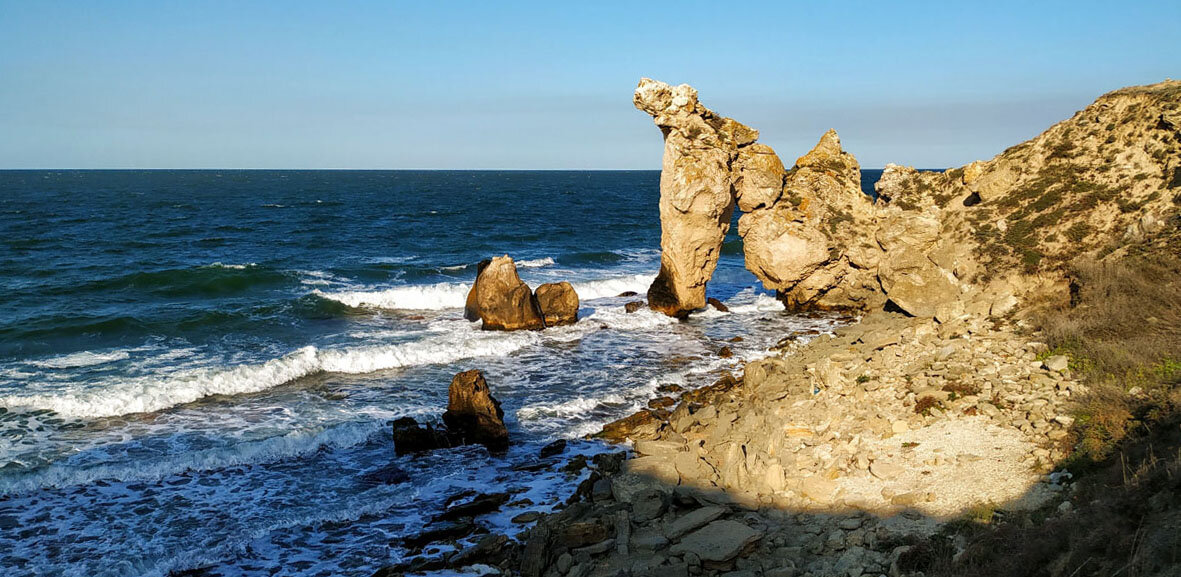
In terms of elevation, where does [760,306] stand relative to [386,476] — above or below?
above

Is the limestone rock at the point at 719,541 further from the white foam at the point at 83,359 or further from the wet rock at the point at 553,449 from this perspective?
the white foam at the point at 83,359

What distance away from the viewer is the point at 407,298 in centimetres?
3262

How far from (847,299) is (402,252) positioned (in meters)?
29.6

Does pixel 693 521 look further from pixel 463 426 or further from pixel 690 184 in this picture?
pixel 690 184

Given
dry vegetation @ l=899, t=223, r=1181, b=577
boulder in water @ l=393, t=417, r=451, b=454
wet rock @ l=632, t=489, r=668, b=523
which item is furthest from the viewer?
boulder in water @ l=393, t=417, r=451, b=454

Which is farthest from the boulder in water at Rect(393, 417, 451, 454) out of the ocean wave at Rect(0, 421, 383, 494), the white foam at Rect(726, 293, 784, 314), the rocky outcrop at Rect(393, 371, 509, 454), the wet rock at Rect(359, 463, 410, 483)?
the white foam at Rect(726, 293, 784, 314)

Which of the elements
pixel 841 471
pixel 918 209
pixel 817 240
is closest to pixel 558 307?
pixel 817 240

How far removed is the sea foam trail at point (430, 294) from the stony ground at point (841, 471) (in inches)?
771

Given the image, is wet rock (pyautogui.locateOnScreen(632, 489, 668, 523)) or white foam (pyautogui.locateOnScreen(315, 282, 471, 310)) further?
A: white foam (pyautogui.locateOnScreen(315, 282, 471, 310))

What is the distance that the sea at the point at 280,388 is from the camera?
12375 mm

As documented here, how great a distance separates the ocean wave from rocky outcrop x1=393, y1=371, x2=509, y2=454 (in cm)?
136

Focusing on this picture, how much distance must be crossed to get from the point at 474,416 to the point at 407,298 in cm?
1774

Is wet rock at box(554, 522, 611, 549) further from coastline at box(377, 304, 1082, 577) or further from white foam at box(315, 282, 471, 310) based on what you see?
white foam at box(315, 282, 471, 310)

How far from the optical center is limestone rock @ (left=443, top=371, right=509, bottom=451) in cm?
1578
